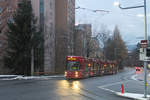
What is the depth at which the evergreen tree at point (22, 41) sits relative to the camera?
115 feet

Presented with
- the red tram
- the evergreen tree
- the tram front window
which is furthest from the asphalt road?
the evergreen tree

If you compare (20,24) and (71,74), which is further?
(20,24)

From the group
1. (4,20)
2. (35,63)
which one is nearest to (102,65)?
(35,63)

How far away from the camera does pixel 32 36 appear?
119 ft

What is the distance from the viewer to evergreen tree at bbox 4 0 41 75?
3494 cm

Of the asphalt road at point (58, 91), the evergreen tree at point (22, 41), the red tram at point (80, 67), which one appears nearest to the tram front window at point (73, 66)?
the red tram at point (80, 67)

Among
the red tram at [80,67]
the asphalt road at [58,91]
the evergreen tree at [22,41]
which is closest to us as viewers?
the asphalt road at [58,91]

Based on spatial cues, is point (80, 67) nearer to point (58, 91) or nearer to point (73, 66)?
point (73, 66)

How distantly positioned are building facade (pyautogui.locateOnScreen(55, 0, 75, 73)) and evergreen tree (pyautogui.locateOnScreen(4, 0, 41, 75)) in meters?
15.8

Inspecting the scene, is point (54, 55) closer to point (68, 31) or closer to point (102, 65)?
point (68, 31)

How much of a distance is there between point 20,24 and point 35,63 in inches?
289

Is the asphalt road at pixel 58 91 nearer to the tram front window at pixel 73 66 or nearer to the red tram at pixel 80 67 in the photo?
the red tram at pixel 80 67

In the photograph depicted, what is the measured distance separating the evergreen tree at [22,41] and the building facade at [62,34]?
621 inches

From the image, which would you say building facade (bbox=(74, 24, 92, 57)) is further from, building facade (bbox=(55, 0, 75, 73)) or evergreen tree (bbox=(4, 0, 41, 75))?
evergreen tree (bbox=(4, 0, 41, 75))
